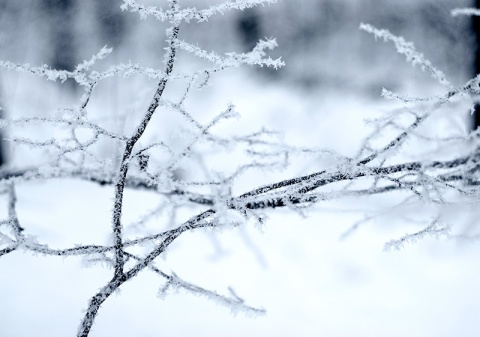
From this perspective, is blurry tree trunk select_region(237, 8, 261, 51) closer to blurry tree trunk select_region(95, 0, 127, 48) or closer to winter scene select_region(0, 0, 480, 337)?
winter scene select_region(0, 0, 480, 337)

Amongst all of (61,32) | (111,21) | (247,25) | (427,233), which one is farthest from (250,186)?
(427,233)

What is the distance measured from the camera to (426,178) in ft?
3.62

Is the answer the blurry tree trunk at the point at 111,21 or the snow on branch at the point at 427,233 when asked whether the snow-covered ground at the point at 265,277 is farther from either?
the snow on branch at the point at 427,233

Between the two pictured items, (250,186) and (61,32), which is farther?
(250,186)

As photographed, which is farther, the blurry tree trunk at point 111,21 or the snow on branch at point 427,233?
the blurry tree trunk at point 111,21

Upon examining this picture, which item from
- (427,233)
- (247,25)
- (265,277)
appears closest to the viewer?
(427,233)

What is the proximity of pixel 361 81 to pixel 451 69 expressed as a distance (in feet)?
2.81

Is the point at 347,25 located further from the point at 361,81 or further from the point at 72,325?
the point at 72,325

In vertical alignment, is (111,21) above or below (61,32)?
above

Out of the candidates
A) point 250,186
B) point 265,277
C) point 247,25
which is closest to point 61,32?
point 247,25

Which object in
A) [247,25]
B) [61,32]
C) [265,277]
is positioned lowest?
[265,277]

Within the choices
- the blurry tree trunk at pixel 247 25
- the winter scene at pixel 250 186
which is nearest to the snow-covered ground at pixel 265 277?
the winter scene at pixel 250 186

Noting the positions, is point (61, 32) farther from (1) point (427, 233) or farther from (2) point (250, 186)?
(1) point (427, 233)

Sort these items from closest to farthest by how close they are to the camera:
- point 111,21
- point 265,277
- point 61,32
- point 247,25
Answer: point 265,277
point 61,32
point 111,21
point 247,25
